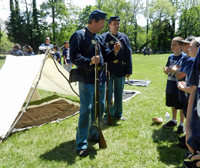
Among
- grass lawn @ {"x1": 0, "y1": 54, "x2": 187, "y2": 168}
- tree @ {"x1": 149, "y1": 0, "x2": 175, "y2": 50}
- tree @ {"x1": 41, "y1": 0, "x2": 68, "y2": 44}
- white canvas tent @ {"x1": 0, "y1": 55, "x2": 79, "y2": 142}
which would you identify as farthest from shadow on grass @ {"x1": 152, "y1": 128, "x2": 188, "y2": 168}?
tree @ {"x1": 149, "y1": 0, "x2": 175, "y2": 50}

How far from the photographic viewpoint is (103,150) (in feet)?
10.7

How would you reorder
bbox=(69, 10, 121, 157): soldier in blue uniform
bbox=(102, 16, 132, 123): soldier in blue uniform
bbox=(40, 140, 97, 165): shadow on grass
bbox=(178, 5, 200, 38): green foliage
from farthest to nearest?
bbox=(178, 5, 200, 38): green foliage, bbox=(102, 16, 132, 123): soldier in blue uniform, bbox=(40, 140, 97, 165): shadow on grass, bbox=(69, 10, 121, 157): soldier in blue uniform

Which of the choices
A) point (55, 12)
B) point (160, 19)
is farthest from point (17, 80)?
point (160, 19)

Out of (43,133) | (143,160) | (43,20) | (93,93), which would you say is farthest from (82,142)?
(43,20)

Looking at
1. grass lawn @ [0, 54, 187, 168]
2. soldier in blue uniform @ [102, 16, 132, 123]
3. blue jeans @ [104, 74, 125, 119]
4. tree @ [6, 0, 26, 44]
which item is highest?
tree @ [6, 0, 26, 44]

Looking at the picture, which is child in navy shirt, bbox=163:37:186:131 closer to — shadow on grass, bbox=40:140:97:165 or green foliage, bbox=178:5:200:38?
shadow on grass, bbox=40:140:97:165

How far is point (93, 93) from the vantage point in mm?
3145

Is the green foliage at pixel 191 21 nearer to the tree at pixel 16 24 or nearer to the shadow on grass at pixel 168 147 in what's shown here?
the tree at pixel 16 24

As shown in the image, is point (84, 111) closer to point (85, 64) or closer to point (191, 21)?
point (85, 64)

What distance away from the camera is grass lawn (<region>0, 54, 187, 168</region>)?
291 centimetres

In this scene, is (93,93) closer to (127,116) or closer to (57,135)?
(57,135)

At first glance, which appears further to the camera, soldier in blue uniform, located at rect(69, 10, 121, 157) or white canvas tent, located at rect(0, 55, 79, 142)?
white canvas tent, located at rect(0, 55, 79, 142)

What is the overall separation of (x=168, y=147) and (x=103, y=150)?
118 centimetres

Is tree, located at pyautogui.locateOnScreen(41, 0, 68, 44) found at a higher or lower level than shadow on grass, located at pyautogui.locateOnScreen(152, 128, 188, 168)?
higher
